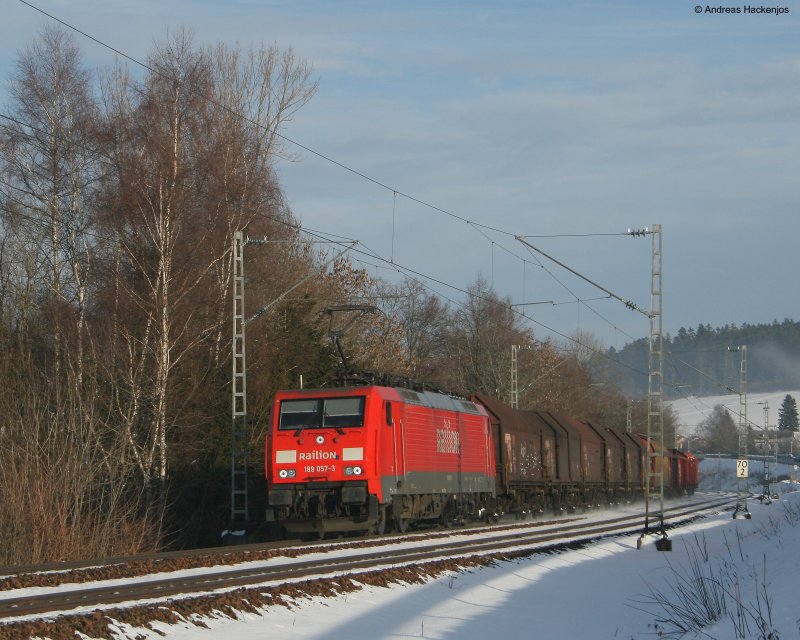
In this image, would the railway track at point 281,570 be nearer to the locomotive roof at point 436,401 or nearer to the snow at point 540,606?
the snow at point 540,606

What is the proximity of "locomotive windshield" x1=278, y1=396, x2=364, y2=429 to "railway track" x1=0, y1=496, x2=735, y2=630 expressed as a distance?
2517 mm

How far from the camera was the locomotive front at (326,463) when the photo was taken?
2328 cm

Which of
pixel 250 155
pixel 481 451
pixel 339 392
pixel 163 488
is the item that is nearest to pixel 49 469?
pixel 339 392

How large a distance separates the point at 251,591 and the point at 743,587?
660 centimetres

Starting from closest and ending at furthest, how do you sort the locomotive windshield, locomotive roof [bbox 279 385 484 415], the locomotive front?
the locomotive front
the locomotive windshield
locomotive roof [bbox 279 385 484 415]

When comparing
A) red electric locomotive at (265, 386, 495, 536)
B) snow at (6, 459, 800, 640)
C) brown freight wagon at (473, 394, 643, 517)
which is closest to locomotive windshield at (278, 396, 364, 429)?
red electric locomotive at (265, 386, 495, 536)

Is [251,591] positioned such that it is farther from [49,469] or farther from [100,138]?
[100,138]

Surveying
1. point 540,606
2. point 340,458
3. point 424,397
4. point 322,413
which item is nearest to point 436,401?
point 424,397

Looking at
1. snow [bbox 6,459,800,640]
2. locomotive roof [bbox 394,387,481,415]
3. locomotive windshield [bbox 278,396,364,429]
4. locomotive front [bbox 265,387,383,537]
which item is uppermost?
locomotive roof [bbox 394,387,481,415]

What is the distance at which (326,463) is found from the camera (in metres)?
23.5

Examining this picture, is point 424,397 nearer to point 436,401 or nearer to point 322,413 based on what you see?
point 436,401

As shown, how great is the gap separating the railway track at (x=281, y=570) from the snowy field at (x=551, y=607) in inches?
47.2

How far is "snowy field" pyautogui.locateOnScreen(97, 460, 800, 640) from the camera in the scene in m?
11.5

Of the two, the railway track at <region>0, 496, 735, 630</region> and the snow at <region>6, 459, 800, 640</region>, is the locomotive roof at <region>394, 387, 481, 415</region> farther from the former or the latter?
the snow at <region>6, 459, 800, 640</region>
